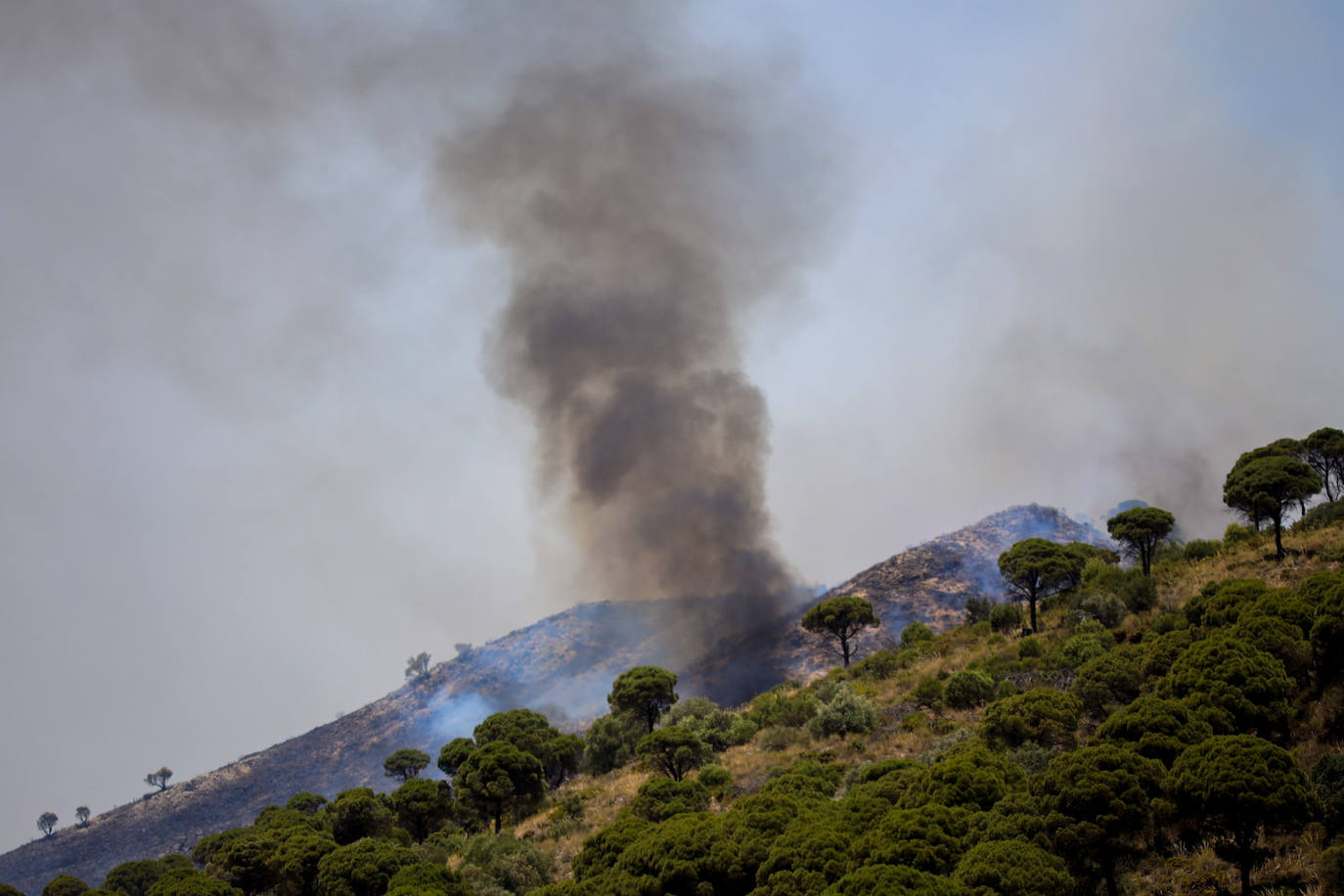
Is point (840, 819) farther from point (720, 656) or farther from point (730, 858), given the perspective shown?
point (720, 656)

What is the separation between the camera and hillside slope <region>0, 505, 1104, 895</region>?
67812mm

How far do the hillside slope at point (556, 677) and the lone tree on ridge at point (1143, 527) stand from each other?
26.8 metres

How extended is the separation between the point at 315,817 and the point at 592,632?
56.8m

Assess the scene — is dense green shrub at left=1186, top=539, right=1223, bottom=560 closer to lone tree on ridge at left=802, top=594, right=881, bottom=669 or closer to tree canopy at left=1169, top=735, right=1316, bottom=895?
lone tree on ridge at left=802, top=594, right=881, bottom=669

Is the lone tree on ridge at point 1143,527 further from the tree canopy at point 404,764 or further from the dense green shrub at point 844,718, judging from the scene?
the tree canopy at point 404,764

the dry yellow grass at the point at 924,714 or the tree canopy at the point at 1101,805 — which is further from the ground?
the tree canopy at the point at 1101,805

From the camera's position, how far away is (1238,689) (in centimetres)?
1667

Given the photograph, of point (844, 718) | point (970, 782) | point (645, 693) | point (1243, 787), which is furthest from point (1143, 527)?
point (1243, 787)

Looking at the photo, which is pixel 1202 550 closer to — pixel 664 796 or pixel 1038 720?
pixel 1038 720

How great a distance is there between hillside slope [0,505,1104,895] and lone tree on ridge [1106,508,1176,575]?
88.0 feet

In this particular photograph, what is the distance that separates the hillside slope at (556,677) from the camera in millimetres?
67812

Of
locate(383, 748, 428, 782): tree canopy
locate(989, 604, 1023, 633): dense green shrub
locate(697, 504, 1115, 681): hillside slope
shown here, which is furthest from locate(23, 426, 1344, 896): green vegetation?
locate(697, 504, 1115, 681): hillside slope

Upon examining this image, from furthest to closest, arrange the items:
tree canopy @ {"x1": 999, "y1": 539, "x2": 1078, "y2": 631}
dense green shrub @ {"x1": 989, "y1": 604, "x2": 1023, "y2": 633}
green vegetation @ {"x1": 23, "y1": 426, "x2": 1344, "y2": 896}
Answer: dense green shrub @ {"x1": 989, "y1": 604, "x2": 1023, "y2": 633} < tree canopy @ {"x1": 999, "y1": 539, "x2": 1078, "y2": 631} < green vegetation @ {"x1": 23, "y1": 426, "x2": 1344, "y2": 896}

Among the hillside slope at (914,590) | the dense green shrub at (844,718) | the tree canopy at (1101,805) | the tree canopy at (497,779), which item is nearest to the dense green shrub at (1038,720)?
the tree canopy at (1101,805)
